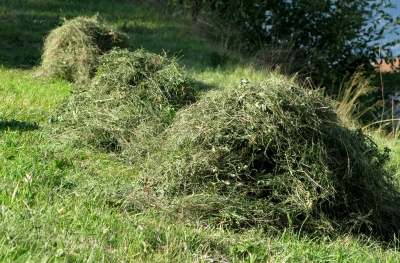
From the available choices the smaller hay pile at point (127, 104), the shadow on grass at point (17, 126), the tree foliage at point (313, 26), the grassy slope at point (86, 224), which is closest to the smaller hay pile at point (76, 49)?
the smaller hay pile at point (127, 104)

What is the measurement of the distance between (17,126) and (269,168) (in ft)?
9.75

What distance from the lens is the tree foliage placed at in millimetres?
16281

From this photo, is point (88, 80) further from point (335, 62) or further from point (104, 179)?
point (335, 62)

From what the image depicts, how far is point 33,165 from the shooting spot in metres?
5.38

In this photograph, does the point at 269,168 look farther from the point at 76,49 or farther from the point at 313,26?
the point at 313,26

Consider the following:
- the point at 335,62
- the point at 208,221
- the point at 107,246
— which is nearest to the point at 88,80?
the point at 208,221

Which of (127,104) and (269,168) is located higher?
(269,168)

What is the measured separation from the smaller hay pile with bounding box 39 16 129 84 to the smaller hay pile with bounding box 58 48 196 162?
122 cm

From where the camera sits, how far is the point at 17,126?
6645mm

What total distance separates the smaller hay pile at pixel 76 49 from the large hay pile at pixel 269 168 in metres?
3.94

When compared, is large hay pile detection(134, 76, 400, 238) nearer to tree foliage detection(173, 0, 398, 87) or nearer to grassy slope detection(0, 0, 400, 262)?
grassy slope detection(0, 0, 400, 262)

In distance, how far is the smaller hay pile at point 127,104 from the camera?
657 centimetres

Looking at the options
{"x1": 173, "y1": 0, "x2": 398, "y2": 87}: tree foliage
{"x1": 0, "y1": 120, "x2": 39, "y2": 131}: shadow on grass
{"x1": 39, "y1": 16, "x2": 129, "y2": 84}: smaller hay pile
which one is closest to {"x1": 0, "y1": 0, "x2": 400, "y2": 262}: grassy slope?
{"x1": 0, "y1": 120, "x2": 39, "y2": 131}: shadow on grass

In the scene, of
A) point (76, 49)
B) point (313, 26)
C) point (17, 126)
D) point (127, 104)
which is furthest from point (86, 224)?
point (313, 26)
